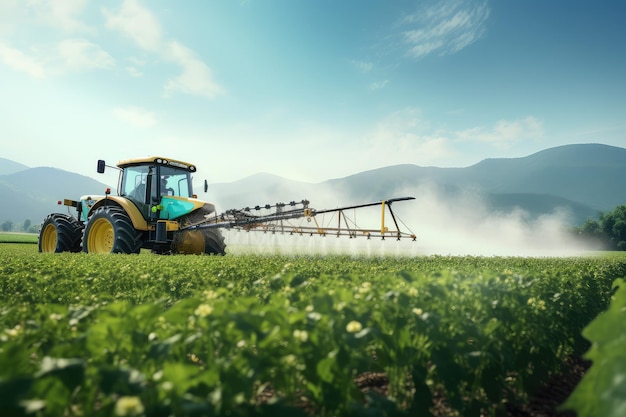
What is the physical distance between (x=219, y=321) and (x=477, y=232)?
105ft

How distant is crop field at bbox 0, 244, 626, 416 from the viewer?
160cm

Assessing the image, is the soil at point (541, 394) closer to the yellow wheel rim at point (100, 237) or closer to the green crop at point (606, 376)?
the green crop at point (606, 376)

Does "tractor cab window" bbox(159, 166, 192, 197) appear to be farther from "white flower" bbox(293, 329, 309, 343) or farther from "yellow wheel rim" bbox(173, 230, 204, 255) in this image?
"white flower" bbox(293, 329, 309, 343)

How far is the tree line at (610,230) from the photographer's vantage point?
60656 mm

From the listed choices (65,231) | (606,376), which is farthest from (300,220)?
(606,376)

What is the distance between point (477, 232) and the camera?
3156cm

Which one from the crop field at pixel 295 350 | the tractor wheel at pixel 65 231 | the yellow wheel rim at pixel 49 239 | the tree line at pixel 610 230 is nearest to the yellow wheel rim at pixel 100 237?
the tractor wheel at pixel 65 231

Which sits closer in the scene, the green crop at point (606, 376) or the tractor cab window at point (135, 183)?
the green crop at point (606, 376)

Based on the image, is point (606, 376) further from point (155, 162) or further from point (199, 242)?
point (155, 162)

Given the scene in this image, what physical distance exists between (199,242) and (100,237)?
299 centimetres

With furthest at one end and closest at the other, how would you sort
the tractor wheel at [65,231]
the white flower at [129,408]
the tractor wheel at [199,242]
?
the tractor wheel at [65,231], the tractor wheel at [199,242], the white flower at [129,408]

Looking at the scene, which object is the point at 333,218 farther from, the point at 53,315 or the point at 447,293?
the point at 53,315

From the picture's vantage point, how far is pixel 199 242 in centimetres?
1286

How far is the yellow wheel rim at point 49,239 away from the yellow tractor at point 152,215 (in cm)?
324
